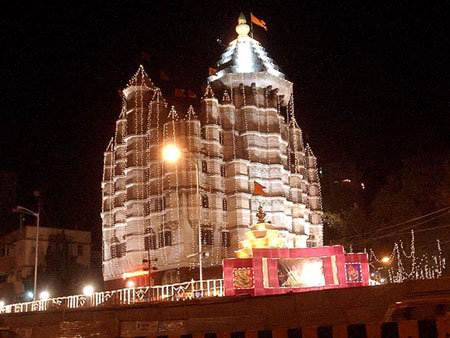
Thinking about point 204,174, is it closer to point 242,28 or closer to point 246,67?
point 246,67

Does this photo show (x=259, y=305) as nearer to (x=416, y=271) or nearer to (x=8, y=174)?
(x=416, y=271)

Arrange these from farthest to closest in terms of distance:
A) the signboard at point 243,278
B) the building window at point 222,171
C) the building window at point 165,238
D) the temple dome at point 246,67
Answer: the temple dome at point 246,67, the building window at point 222,171, the building window at point 165,238, the signboard at point 243,278

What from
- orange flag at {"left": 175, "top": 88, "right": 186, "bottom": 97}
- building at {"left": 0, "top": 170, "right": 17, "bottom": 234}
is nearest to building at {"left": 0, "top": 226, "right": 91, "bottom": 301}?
building at {"left": 0, "top": 170, "right": 17, "bottom": 234}

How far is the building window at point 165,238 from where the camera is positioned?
5116cm

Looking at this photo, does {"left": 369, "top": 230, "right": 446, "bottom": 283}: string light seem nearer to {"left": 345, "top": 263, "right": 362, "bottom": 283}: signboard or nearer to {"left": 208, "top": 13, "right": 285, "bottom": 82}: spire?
{"left": 345, "top": 263, "right": 362, "bottom": 283}: signboard

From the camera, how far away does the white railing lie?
27.7 m

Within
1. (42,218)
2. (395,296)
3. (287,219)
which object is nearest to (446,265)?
(287,219)

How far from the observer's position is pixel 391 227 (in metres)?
51.7

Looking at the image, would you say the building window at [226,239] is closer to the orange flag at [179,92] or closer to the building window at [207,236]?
the building window at [207,236]

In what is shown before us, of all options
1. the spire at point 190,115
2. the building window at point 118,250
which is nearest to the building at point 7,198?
the building window at point 118,250

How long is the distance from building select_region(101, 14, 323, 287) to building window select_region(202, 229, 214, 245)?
101 mm

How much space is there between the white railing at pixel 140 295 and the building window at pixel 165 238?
18.6m

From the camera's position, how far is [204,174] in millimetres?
53750

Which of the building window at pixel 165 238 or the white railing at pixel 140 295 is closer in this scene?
the white railing at pixel 140 295
